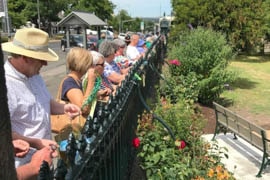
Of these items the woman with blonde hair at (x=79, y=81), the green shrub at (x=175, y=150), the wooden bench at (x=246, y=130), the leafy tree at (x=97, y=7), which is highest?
the leafy tree at (x=97, y=7)

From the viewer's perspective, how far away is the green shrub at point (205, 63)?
928 centimetres

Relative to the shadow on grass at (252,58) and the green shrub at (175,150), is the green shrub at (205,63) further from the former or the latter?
the shadow on grass at (252,58)

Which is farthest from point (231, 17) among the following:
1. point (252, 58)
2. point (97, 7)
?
point (97, 7)

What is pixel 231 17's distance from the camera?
1688cm

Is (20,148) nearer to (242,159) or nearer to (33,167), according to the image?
(33,167)

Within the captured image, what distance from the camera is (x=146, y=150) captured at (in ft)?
11.4

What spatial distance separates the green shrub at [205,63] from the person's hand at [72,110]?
21.0 feet

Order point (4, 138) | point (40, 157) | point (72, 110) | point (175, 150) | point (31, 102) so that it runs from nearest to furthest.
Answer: point (4, 138) → point (40, 157) → point (31, 102) → point (72, 110) → point (175, 150)

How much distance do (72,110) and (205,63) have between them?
22.6 feet

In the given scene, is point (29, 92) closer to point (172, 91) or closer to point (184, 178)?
point (184, 178)

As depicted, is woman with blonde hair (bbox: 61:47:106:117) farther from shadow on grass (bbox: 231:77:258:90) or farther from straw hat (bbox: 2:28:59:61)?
shadow on grass (bbox: 231:77:258:90)

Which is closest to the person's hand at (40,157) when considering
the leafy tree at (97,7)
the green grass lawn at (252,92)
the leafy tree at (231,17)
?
the green grass lawn at (252,92)

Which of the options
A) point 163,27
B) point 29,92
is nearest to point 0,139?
point 29,92

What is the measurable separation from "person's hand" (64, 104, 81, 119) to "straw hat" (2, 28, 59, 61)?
425mm
